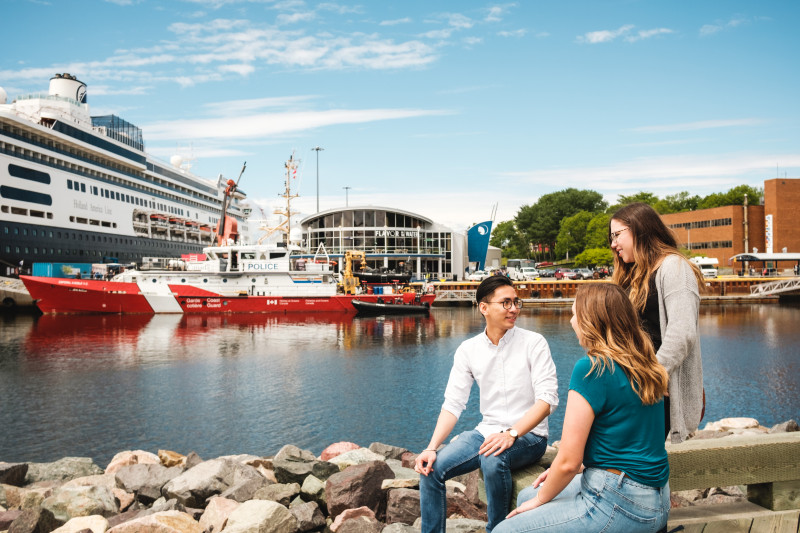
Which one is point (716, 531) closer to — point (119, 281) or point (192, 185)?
point (119, 281)

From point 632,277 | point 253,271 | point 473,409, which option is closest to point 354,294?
point 253,271

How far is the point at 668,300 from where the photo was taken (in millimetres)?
2820

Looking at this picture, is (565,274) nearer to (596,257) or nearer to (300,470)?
(596,257)

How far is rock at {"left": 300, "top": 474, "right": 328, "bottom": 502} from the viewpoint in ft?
16.9

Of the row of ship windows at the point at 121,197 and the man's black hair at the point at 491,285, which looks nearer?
the man's black hair at the point at 491,285

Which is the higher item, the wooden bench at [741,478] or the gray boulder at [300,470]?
the wooden bench at [741,478]

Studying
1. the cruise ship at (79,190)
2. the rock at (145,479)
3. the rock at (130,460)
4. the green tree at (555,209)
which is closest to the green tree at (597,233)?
the green tree at (555,209)

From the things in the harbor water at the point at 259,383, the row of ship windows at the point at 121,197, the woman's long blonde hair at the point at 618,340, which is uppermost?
the row of ship windows at the point at 121,197

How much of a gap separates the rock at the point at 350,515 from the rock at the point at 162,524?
1.11 metres

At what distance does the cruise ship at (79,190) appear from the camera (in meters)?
37.6

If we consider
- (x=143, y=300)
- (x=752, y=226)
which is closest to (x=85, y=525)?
(x=143, y=300)

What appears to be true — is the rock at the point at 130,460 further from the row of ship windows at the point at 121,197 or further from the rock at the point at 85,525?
the row of ship windows at the point at 121,197

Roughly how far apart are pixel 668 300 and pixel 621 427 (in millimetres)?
854

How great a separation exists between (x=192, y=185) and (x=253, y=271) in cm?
3401
